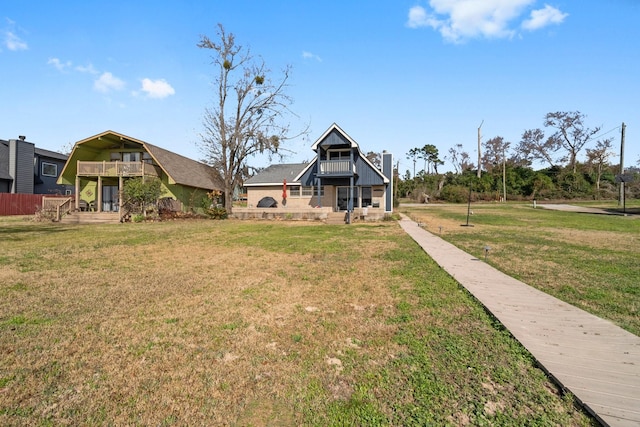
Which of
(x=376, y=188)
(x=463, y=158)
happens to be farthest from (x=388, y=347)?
(x=463, y=158)

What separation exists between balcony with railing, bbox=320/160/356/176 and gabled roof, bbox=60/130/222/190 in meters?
11.4

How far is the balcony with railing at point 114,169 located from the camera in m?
23.2

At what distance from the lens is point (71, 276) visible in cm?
654

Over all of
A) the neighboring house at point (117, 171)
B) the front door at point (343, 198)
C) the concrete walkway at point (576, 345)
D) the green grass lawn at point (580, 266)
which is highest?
the neighboring house at point (117, 171)

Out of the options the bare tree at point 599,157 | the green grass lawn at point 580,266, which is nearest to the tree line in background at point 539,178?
Answer: the bare tree at point 599,157

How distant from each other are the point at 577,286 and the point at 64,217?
26890mm

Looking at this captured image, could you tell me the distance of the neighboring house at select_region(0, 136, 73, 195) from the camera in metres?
29.0

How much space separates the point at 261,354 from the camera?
3.35 m

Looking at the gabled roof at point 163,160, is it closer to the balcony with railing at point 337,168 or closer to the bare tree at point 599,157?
the balcony with railing at point 337,168

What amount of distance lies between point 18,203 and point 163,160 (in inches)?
565

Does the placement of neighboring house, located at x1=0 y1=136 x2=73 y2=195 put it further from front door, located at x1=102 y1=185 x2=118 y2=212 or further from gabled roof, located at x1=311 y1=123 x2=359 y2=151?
gabled roof, located at x1=311 y1=123 x2=359 y2=151

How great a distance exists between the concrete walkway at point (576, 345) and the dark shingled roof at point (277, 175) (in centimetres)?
2179

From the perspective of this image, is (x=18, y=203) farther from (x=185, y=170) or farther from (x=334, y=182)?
(x=334, y=182)

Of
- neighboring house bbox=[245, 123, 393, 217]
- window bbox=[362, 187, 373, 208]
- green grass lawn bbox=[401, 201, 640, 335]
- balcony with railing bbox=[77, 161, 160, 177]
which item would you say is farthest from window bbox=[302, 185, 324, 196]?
green grass lawn bbox=[401, 201, 640, 335]
